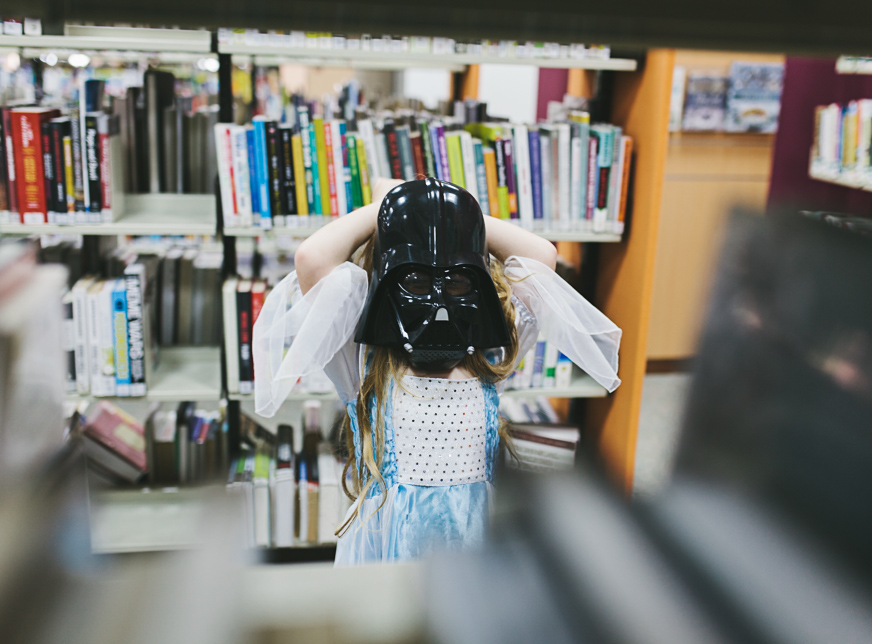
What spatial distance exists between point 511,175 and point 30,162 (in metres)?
1.35

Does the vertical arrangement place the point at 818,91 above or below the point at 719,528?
above

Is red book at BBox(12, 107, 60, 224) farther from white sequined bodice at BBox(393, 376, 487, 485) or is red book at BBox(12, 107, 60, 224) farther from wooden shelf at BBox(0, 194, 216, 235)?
white sequined bodice at BBox(393, 376, 487, 485)

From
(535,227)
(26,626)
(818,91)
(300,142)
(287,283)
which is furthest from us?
(818,91)

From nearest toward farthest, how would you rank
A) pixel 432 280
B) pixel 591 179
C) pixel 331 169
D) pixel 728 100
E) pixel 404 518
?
pixel 432 280 → pixel 404 518 → pixel 331 169 → pixel 591 179 → pixel 728 100

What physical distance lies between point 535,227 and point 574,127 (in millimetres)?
318

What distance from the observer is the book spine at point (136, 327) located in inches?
81.8

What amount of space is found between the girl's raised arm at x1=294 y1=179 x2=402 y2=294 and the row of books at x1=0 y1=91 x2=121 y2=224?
933 millimetres

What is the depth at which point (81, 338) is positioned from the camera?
209cm

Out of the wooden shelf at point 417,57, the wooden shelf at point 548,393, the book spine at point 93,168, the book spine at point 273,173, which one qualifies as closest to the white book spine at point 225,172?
the book spine at point 273,173

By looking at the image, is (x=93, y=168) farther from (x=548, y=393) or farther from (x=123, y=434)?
(x=548, y=393)

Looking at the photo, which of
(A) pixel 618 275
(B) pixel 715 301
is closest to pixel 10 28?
(A) pixel 618 275

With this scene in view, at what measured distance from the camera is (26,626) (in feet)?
0.57

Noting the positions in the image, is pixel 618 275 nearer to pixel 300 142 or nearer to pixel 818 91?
pixel 300 142

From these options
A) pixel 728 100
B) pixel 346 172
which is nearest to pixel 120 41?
pixel 346 172
